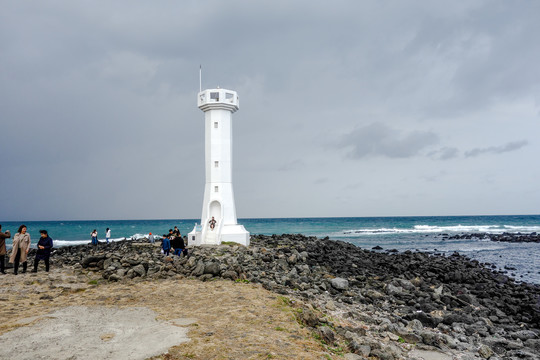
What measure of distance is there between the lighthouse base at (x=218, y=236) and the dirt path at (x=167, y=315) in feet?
28.5

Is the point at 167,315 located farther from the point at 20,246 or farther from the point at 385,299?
the point at 385,299

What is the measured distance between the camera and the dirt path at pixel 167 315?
6.56 metres

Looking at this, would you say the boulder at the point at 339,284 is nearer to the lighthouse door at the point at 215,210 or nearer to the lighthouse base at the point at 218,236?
the lighthouse base at the point at 218,236

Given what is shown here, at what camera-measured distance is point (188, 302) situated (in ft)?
31.9

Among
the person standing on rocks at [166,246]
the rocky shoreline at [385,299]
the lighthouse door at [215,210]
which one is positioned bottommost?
the rocky shoreline at [385,299]

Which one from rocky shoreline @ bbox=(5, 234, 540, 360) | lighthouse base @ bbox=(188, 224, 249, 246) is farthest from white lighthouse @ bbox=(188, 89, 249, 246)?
rocky shoreline @ bbox=(5, 234, 540, 360)

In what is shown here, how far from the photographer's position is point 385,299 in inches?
529

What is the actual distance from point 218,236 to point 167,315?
12464 mm

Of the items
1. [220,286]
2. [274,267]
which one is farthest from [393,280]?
[220,286]

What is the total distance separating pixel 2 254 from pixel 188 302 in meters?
7.71

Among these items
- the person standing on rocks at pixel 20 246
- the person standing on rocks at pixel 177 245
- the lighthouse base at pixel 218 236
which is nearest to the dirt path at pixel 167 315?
the person standing on rocks at pixel 20 246

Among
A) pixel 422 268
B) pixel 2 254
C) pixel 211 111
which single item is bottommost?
pixel 422 268

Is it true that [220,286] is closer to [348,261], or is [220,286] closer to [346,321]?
[346,321]

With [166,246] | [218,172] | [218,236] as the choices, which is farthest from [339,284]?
[218,172]
